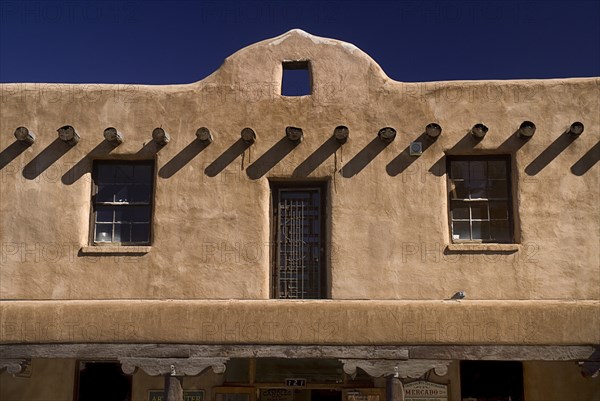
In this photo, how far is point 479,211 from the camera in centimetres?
984

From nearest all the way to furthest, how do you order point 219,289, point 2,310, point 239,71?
point 2,310 < point 219,289 < point 239,71

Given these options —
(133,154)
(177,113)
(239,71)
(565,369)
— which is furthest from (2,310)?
(565,369)

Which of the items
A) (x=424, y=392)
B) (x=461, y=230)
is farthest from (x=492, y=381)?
(x=461, y=230)

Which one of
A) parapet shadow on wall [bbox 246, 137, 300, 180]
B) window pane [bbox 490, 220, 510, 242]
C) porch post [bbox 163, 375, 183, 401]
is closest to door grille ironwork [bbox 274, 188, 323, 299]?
parapet shadow on wall [bbox 246, 137, 300, 180]

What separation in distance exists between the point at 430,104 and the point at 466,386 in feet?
16.4

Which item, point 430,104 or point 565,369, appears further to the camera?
point 565,369

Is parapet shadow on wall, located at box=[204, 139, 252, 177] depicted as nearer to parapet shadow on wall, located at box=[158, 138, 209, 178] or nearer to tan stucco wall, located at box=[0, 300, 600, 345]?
parapet shadow on wall, located at box=[158, 138, 209, 178]

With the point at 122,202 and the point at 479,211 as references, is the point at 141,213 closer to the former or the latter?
the point at 122,202

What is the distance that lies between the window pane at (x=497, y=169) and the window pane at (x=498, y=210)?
426 mm

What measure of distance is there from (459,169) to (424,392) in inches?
159

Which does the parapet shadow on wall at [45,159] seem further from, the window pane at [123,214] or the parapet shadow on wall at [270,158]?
the parapet shadow on wall at [270,158]

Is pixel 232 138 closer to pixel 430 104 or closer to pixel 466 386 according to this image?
pixel 430 104

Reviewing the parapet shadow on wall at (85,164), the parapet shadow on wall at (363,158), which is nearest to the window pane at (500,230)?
the parapet shadow on wall at (363,158)

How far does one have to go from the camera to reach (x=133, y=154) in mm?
10078
